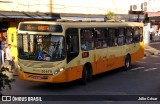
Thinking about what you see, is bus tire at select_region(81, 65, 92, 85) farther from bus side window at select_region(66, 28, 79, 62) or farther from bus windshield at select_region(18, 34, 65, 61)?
bus windshield at select_region(18, 34, 65, 61)

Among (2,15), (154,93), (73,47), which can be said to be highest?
(2,15)

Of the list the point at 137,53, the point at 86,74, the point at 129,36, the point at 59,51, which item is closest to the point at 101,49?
the point at 86,74

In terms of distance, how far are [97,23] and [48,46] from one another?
3907 mm

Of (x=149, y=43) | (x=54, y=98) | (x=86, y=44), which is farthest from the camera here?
(x=149, y=43)

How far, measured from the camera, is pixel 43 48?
601 inches

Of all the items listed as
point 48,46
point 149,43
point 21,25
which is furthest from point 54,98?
point 149,43

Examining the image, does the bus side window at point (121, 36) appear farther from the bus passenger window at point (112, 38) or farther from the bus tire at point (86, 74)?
the bus tire at point (86, 74)

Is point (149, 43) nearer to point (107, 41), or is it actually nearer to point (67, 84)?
point (107, 41)

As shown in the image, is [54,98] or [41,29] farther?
[41,29]

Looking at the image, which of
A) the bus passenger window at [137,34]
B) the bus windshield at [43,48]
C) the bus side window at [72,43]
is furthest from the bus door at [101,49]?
the bus passenger window at [137,34]

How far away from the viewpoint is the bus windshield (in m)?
15.1

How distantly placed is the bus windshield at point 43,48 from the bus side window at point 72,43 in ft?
1.03

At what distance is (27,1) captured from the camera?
2598 centimetres

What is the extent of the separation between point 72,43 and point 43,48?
4.05 feet
